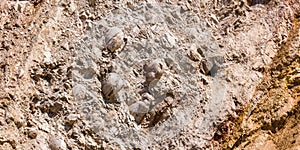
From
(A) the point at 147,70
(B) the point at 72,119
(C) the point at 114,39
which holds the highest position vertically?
(C) the point at 114,39

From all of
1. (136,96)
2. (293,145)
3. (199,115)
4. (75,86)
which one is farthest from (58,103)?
(293,145)

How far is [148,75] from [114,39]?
0.33 m

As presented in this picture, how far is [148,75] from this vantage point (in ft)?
10.1

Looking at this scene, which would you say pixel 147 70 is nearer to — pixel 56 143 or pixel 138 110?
pixel 138 110

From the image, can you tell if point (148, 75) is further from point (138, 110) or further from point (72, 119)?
point (72, 119)

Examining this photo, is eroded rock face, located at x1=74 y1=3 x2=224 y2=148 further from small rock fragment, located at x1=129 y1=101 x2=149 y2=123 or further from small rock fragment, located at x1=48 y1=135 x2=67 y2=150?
small rock fragment, located at x1=48 y1=135 x2=67 y2=150

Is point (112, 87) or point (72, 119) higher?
point (112, 87)

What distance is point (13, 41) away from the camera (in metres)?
3.11

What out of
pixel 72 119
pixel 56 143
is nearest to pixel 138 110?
pixel 72 119

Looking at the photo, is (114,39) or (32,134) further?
(114,39)

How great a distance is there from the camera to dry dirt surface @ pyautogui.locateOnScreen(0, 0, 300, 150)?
9.71 ft

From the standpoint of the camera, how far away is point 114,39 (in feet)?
10.3

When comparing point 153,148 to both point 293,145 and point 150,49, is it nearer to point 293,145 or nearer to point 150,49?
point 150,49

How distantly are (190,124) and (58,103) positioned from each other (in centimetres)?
86
